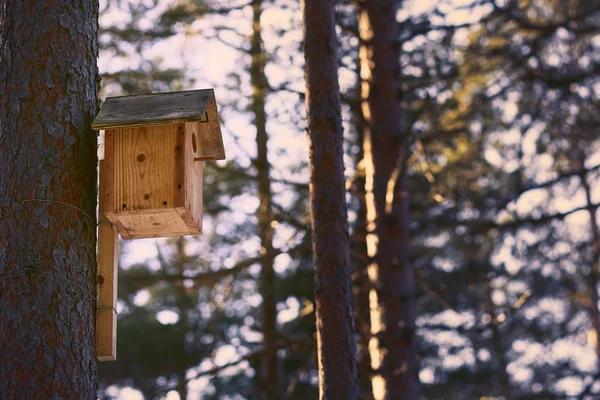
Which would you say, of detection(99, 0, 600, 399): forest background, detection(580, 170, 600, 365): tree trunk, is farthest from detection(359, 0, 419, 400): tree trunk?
detection(580, 170, 600, 365): tree trunk

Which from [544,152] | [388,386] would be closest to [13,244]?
[388,386]

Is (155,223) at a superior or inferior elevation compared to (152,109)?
inferior

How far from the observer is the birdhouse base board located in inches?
167

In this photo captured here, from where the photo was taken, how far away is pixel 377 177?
876 centimetres

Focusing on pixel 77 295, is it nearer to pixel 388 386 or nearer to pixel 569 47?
pixel 388 386

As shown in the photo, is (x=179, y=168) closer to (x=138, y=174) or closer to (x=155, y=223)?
(x=138, y=174)

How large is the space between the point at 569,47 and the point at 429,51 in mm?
4147

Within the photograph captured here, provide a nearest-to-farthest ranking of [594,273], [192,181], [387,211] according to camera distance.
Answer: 1. [192,181]
2. [387,211]
3. [594,273]

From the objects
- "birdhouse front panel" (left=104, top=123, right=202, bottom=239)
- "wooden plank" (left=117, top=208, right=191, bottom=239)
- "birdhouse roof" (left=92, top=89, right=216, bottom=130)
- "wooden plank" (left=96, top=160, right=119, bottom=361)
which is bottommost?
"wooden plank" (left=96, top=160, right=119, bottom=361)

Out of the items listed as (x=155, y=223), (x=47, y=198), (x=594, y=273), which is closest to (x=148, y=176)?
(x=155, y=223)

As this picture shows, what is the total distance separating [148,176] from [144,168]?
1.8 inches

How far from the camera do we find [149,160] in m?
4.30

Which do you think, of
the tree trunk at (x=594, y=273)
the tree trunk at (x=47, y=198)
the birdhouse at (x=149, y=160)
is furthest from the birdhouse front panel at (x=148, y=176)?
the tree trunk at (x=594, y=273)

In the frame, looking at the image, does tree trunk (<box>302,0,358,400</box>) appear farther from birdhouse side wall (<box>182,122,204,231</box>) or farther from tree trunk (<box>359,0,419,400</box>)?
tree trunk (<box>359,0,419,400</box>)
